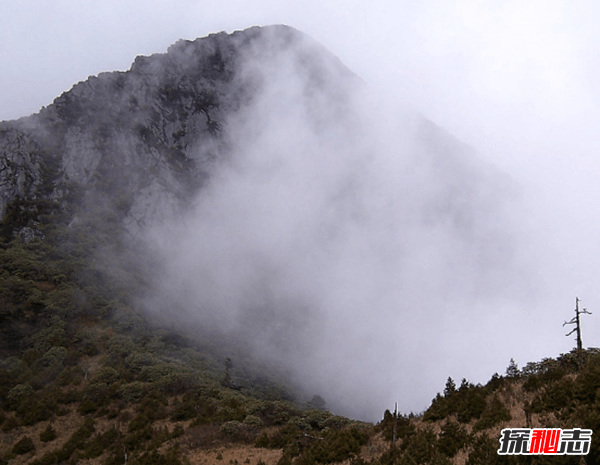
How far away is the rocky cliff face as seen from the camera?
195 ft

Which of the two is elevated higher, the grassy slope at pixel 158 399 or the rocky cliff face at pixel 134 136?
the rocky cliff face at pixel 134 136

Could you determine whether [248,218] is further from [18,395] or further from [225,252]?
[18,395]

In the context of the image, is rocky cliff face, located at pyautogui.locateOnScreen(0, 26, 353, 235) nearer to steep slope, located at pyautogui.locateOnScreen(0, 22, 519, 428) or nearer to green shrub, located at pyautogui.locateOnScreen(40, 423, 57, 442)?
steep slope, located at pyautogui.locateOnScreen(0, 22, 519, 428)

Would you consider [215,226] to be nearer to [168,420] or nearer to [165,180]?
[165,180]

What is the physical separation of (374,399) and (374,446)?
1634 inches

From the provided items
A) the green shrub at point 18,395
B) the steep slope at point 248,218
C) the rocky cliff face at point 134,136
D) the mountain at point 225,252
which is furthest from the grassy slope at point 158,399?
the rocky cliff face at point 134,136

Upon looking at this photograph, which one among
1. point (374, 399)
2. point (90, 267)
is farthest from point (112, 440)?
point (374, 399)

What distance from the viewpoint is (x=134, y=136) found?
72688 millimetres

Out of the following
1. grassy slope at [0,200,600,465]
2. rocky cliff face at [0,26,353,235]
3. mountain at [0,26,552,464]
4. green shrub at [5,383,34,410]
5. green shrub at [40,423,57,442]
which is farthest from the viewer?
rocky cliff face at [0,26,353,235]

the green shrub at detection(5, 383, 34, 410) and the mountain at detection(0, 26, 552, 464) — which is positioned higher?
the mountain at detection(0, 26, 552, 464)

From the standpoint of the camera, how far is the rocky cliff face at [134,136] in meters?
59.5

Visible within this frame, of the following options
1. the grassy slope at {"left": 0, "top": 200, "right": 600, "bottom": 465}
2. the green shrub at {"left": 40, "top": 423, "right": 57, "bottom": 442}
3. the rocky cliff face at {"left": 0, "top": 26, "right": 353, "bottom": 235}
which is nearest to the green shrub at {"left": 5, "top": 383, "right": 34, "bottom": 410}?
the grassy slope at {"left": 0, "top": 200, "right": 600, "bottom": 465}

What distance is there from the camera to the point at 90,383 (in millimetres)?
27141

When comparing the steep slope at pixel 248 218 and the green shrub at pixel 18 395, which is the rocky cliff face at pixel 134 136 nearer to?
the steep slope at pixel 248 218
